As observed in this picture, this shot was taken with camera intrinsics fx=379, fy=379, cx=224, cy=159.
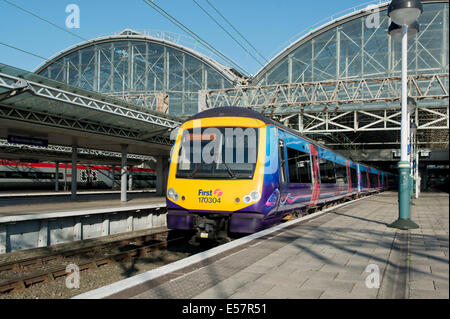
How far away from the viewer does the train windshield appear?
336 inches

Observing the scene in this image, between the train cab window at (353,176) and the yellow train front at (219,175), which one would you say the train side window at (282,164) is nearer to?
the yellow train front at (219,175)

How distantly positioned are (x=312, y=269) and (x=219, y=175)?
372 cm

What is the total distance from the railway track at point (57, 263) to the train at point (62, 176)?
29.5 meters

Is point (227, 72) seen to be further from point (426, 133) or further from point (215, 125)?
point (215, 125)

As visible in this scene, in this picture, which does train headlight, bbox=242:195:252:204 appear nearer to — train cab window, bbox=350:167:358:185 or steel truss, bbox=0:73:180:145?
steel truss, bbox=0:73:180:145

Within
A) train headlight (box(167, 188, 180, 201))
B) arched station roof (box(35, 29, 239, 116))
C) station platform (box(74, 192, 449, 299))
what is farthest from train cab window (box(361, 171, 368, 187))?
train headlight (box(167, 188, 180, 201))

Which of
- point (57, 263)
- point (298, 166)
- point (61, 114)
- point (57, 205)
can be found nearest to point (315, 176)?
point (298, 166)

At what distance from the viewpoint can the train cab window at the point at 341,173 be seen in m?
17.2

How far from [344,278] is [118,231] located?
1283 centimetres

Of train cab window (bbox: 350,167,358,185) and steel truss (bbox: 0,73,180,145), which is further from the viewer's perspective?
train cab window (bbox: 350,167,358,185)

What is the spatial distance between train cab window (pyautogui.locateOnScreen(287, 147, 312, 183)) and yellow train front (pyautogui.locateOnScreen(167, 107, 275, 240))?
1.77m

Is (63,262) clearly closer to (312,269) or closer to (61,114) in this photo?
(312,269)
